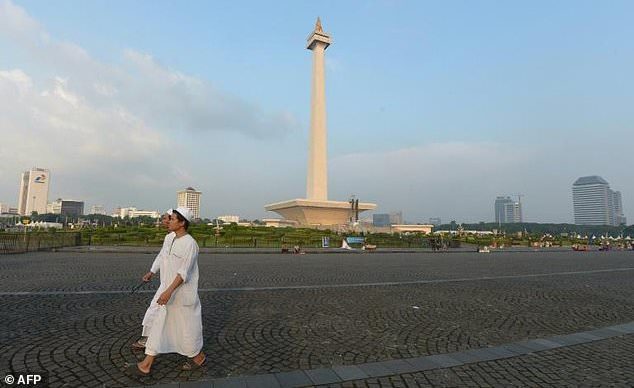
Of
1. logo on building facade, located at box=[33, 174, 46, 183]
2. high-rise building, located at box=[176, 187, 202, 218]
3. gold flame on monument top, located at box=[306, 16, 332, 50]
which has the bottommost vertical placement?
high-rise building, located at box=[176, 187, 202, 218]

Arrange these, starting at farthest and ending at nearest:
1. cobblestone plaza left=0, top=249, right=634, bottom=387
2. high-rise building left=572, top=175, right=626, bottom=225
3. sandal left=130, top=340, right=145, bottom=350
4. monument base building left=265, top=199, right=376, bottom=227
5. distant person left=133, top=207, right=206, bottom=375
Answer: high-rise building left=572, top=175, right=626, bottom=225 < monument base building left=265, top=199, right=376, bottom=227 < sandal left=130, top=340, right=145, bottom=350 < cobblestone plaza left=0, top=249, right=634, bottom=387 < distant person left=133, top=207, right=206, bottom=375

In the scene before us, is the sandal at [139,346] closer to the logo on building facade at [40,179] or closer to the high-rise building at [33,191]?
the high-rise building at [33,191]

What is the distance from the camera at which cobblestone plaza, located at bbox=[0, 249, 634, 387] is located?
423 centimetres

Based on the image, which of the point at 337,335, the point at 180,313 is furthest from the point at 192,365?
the point at 337,335

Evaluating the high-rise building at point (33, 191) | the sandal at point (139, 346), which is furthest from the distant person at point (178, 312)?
the high-rise building at point (33, 191)

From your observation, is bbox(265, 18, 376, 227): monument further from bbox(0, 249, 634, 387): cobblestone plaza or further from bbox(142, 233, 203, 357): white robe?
bbox(142, 233, 203, 357): white robe

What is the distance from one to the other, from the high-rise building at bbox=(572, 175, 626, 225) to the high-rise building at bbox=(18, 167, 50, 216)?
227 metres

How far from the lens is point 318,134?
6750 cm

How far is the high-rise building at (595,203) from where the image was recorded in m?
170

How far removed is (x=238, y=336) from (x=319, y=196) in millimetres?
63692

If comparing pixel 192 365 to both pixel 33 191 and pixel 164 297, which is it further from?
pixel 33 191

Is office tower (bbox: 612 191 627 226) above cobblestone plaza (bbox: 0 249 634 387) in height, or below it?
above

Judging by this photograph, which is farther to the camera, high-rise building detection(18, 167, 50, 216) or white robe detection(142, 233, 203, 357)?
high-rise building detection(18, 167, 50, 216)

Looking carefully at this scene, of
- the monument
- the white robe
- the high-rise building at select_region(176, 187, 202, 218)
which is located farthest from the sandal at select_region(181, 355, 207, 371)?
the high-rise building at select_region(176, 187, 202, 218)
